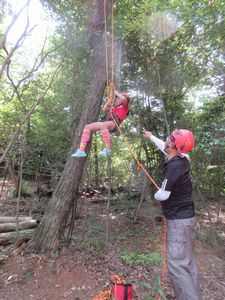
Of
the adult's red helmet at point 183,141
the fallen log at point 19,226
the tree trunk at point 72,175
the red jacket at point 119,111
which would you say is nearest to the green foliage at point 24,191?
the fallen log at point 19,226

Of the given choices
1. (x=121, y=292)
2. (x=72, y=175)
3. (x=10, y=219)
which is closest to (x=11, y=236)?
(x=10, y=219)

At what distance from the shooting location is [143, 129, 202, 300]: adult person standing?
2672mm

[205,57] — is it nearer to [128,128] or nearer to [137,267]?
[128,128]

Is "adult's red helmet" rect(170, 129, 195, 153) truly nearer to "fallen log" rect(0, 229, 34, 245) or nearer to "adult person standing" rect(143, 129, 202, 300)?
"adult person standing" rect(143, 129, 202, 300)

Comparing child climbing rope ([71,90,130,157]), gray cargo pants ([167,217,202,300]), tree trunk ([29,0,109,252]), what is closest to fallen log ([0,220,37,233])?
tree trunk ([29,0,109,252])

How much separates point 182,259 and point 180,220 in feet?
1.42

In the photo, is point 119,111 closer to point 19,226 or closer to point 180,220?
point 180,220

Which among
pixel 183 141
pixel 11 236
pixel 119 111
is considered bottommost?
pixel 11 236

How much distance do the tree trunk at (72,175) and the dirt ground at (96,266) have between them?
27 centimetres

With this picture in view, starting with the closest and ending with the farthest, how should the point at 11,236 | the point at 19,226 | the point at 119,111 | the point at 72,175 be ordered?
the point at 119,111 → the point at 72,175 → the point at 11,236 → the point at 19,226

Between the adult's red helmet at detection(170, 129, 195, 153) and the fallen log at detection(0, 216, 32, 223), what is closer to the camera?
the adult's red helmet at detection(170, 129, 195, 153)

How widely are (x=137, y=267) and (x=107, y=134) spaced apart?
2.45 meters

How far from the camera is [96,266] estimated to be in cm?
420

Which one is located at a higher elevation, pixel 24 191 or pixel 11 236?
pixel 24 191
